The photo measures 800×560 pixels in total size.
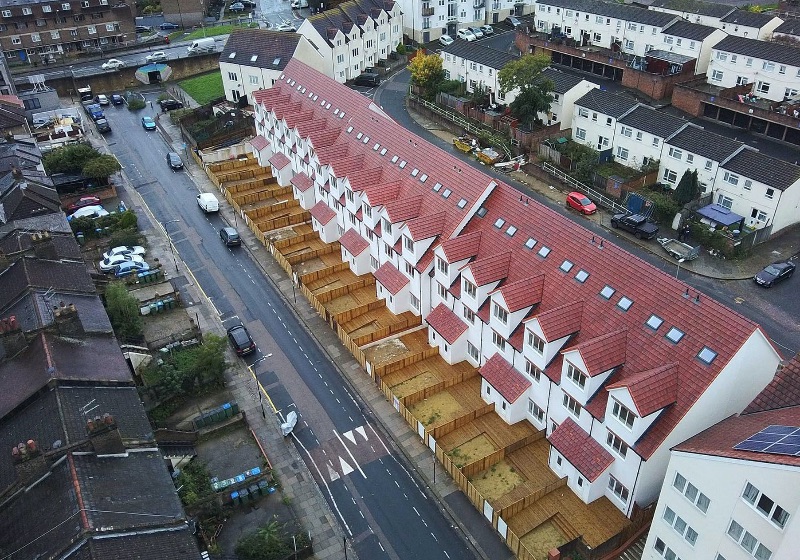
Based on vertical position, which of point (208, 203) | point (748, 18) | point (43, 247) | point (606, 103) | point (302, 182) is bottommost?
point (208, 203)

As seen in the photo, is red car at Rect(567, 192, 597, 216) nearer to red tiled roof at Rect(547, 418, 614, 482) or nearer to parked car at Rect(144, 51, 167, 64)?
red tiled roof at Rect(547, 418, 614, 482)

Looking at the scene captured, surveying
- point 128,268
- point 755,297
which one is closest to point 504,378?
point 755,297

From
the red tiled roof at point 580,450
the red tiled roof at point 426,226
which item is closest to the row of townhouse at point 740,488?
the red tiled roof at point 580,450

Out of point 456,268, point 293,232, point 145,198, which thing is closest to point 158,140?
point 145,198

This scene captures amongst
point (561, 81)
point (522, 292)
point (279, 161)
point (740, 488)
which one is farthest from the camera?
point (561, 81)

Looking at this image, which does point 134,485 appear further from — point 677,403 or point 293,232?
point 293,232

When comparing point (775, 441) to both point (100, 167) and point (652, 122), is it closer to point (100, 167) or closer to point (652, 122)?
point (652, 122)

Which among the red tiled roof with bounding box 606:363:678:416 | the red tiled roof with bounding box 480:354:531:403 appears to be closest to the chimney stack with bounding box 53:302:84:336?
the red tiled roof with bounding box 480:354:531:403
